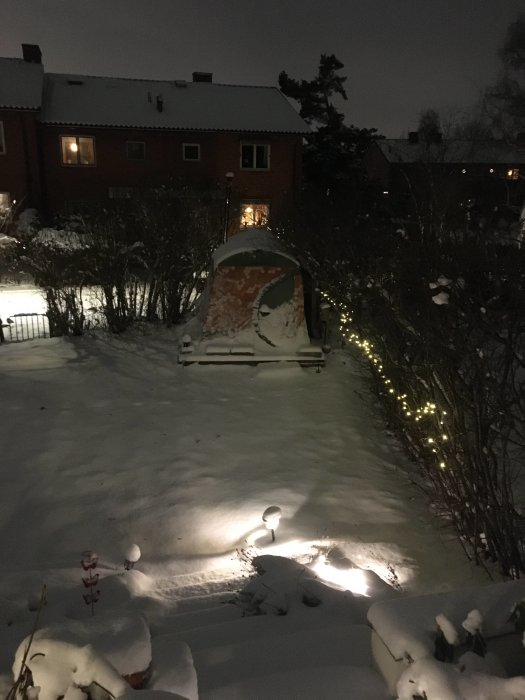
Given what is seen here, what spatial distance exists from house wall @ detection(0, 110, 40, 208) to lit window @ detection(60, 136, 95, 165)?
4.05ft

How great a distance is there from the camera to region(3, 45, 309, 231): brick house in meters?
24.4

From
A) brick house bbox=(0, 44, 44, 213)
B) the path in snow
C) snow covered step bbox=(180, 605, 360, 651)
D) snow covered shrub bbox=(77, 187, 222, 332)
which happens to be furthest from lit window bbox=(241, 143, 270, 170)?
snow covered step bbox=(180, 605, 360, 651)

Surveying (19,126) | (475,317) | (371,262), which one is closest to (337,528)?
(475,317)

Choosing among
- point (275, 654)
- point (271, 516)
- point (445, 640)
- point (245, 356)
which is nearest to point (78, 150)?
point (245, 356)

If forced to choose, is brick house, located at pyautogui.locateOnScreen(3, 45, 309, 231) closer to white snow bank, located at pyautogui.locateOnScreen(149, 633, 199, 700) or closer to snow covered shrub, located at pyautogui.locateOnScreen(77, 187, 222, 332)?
snow covered shrub, located at pyautogui.locateOnScreen(77, 187, 222, 332)

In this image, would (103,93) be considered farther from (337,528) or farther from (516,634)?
(516,634)

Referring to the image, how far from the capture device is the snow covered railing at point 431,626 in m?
2.62

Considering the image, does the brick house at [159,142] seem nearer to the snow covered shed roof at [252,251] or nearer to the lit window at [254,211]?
the lit window at [254,211]

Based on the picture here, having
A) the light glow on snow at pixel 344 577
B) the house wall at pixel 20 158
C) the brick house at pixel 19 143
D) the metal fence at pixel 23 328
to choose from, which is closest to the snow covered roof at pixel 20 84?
the brick house at pixel 19 143

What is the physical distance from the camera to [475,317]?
185 inches

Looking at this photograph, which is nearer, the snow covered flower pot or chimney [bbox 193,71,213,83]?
the snow covered flower pot

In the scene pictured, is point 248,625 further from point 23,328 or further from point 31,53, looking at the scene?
point 31,53

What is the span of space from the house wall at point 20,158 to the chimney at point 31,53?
188 inches

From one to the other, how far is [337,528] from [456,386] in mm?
1858
